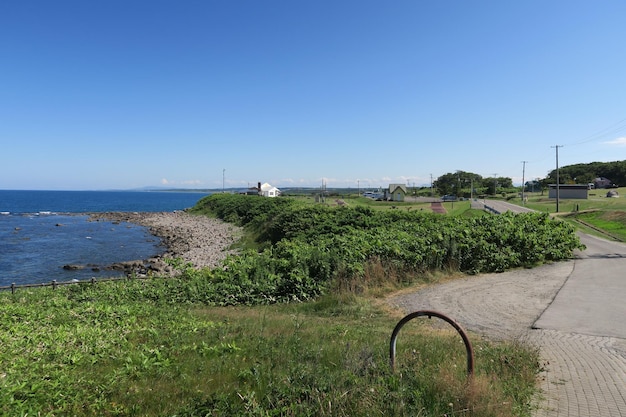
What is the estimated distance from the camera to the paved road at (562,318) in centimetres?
523

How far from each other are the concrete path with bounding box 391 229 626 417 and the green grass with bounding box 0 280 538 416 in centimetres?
56

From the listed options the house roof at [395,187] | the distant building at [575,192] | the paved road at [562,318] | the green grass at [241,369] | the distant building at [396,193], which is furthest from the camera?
the house roof at [395,187]

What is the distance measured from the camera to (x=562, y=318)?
9211 mm

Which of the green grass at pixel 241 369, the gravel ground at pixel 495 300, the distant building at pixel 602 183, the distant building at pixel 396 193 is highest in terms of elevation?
the distant building at pixel 602 183

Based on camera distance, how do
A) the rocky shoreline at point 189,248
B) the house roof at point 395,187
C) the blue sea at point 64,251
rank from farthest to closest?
the house roof at point 395,187 → the rocky shoreline at point 189,248 → the blue sea at point 64,251

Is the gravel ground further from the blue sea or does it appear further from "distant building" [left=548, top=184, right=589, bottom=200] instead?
"distant building" [left=548, top=184, right=589, bottom=200]

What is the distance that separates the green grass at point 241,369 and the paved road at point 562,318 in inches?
23.1

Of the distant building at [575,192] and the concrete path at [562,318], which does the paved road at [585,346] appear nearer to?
the concrete path at [562,318]

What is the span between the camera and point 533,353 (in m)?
6.03

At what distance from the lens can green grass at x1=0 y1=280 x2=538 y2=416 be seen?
13.6ft

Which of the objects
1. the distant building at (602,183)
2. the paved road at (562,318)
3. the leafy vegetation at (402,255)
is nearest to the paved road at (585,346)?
the paved road at (562,318)

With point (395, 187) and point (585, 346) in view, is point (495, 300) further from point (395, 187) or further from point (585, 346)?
point (395, 187)

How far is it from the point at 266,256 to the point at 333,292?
138 inches

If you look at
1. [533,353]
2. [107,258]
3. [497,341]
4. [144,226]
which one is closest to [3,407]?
[533,353]
